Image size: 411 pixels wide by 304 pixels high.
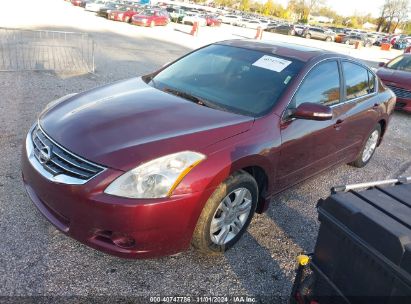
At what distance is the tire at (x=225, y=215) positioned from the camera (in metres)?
2.68

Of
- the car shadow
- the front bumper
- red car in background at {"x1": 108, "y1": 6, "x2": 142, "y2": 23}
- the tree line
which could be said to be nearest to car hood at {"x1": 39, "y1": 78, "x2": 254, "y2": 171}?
the front bumper

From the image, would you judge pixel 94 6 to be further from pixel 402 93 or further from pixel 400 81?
pixel 402 93

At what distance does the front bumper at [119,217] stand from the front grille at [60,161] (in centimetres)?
7

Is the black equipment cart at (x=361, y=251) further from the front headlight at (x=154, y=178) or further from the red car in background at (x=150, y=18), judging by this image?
the red car in background at (x=150, y=18)

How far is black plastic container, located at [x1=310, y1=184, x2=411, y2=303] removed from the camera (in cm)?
169

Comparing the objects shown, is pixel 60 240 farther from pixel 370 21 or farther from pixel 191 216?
pixel 370 21

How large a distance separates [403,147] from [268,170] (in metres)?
4.66

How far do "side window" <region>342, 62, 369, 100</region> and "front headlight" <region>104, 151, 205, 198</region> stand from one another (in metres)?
2.50

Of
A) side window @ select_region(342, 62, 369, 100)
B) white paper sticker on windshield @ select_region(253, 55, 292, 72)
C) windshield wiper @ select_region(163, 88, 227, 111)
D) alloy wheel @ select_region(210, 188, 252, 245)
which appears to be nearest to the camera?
alloy wheel @ select_region(210, 188, 252, 245)

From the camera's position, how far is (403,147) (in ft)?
21.8

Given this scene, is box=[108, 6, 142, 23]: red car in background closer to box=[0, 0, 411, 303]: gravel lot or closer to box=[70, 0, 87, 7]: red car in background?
box=[70, 0, 87, 7]: red car in background

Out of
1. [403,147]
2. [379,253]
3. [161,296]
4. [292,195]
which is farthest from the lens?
[403,147]

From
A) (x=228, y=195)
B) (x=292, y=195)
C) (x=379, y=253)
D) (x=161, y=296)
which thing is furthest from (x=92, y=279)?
(x=292, y=195)

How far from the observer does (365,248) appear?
183 centimetres
